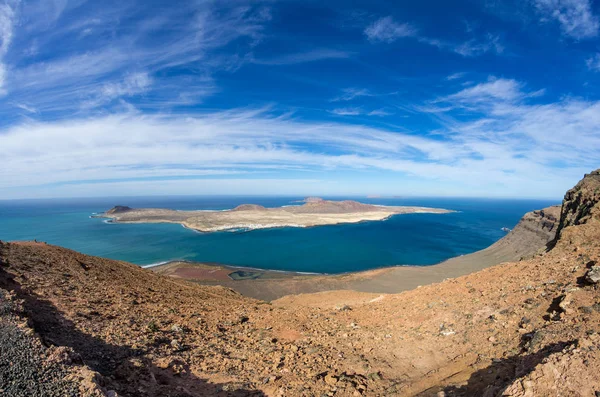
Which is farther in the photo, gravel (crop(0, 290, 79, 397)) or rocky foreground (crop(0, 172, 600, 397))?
rocky foreground (crop(0, 172, 600, 397))

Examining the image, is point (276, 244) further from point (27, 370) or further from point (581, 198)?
point (27, 370)

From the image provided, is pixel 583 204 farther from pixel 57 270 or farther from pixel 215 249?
pixel 215 249

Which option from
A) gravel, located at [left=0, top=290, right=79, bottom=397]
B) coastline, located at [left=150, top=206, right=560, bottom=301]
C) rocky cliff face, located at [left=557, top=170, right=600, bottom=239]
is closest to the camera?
gravel, located at [left=0, top=290, right=79, bottom=397]

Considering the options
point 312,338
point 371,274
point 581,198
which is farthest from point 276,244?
point 312,338

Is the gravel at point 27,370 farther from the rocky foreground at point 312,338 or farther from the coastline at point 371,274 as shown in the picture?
the coastline at point 371,274

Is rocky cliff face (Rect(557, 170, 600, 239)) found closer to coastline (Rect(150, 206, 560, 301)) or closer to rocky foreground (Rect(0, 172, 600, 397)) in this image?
coastline (Rect(150, 206, 560, 301))

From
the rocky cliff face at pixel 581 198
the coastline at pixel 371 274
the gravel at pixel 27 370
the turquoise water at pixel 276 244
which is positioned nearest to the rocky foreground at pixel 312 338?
the gravel at pixel 27 370

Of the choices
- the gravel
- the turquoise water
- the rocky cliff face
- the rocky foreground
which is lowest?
the turquoise water

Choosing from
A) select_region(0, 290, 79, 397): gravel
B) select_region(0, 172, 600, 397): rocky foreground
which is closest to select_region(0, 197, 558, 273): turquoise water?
select_region(0, 172, 600, 397): rocky foreground
